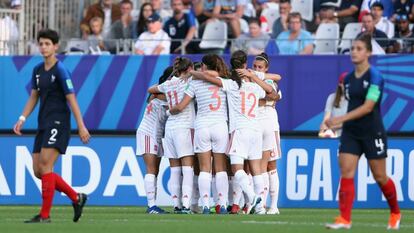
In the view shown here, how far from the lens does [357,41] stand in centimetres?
1362

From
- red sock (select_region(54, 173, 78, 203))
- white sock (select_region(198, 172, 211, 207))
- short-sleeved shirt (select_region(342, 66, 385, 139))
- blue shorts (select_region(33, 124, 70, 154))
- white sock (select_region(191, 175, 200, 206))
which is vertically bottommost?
white sock (select_region(191, 175, 200, 206))

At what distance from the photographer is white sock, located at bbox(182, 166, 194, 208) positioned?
18.3 meters

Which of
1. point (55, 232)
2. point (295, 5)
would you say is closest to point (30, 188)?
point (295, 5)

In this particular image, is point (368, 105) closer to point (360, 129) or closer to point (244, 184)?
point (360, 129)

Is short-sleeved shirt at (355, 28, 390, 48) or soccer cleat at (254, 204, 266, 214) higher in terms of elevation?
short-sleeved shirt at (355, 28, 390, 48)

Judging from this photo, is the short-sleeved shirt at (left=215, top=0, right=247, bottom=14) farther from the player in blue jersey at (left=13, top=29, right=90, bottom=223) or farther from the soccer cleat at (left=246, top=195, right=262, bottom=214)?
the player in blue jersey at (left=13, top=29, right=90, bottom=223)

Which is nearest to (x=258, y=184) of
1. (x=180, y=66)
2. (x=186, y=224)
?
(x=180, y=66)

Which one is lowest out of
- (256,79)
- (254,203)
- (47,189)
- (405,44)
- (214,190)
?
(214,190)

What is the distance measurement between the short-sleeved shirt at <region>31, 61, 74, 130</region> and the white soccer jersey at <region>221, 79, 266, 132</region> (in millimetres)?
3873

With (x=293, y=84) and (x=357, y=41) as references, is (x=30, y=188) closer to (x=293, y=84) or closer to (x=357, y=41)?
(x=293, y=84)

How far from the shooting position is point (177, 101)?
719 inches

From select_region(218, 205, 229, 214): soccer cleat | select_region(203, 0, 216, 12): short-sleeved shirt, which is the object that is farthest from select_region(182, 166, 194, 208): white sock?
select_region(203, 0, 216, 12): short-sleeved shirt

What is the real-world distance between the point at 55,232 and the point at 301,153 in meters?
9.57

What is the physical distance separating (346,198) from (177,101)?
5.31m
